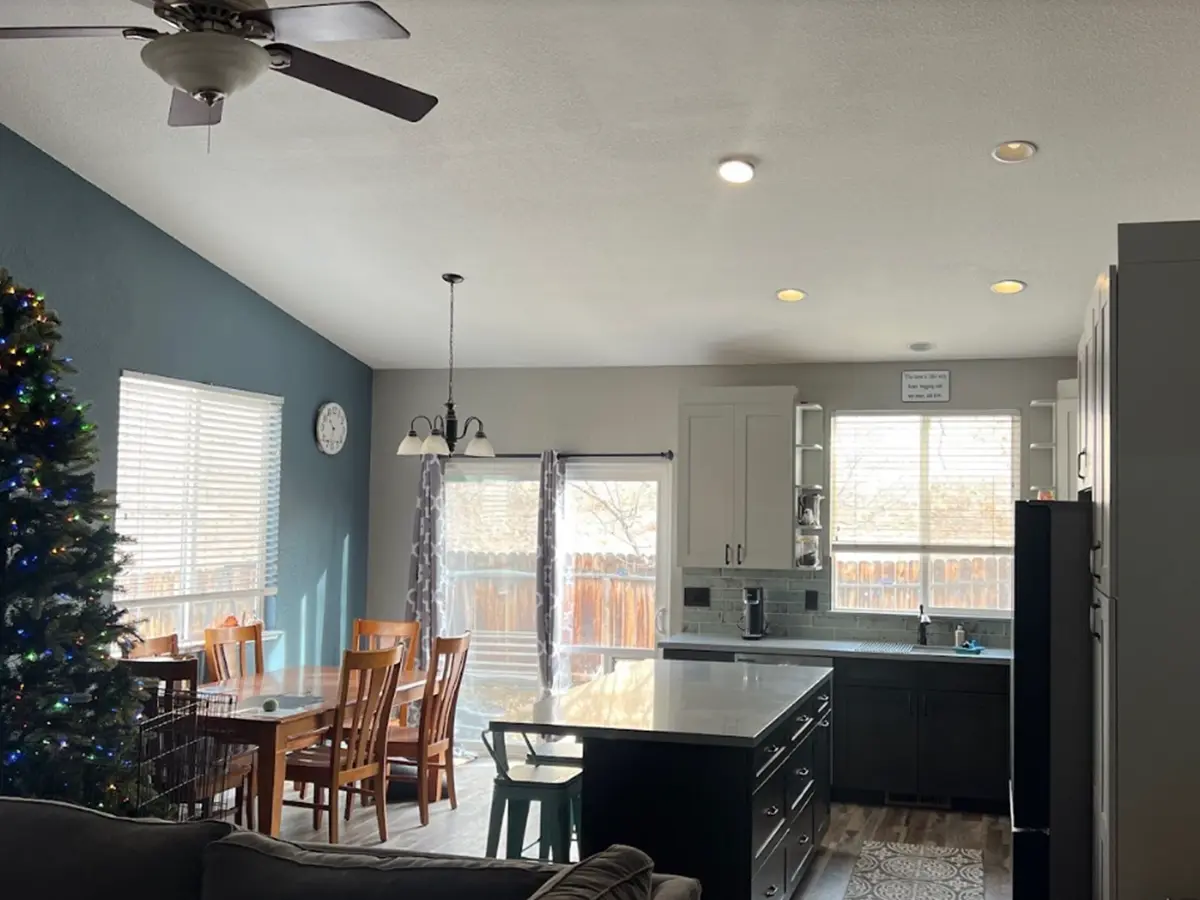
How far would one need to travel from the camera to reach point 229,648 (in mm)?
6039

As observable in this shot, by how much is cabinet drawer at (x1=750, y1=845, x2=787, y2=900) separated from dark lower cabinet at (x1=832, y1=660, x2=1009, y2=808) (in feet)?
6.81

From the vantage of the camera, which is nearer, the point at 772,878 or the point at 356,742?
the point at 772,878

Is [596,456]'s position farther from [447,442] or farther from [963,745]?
[963,745]

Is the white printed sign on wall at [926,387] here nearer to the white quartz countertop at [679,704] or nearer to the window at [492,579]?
the white quartz countertop at [679,704]

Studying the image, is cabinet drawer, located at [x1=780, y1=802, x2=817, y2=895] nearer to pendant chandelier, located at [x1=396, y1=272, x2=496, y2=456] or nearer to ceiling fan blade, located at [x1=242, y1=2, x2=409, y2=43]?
pendant chandelier, located at [x1=396, y1=272, x2=496, y2=456]

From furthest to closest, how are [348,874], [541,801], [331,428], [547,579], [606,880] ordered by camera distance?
[331,428], [547,579], [541,801], [348,874], [606,880]

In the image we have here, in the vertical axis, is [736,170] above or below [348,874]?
above

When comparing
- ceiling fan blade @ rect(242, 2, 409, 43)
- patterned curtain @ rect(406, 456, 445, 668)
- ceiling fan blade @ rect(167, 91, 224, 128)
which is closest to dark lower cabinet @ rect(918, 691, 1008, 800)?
patterned curtain @ rect(406, 456, 445, 668)

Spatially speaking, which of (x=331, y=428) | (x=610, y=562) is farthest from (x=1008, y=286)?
(x=331, y=428)

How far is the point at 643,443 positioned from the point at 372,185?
8.92ft

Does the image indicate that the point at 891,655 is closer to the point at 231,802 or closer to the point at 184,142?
the point at 231,802

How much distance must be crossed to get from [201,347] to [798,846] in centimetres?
377

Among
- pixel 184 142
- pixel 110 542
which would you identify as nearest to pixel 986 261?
pixel 184 142

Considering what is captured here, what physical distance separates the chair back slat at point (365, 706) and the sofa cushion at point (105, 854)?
2.34m
